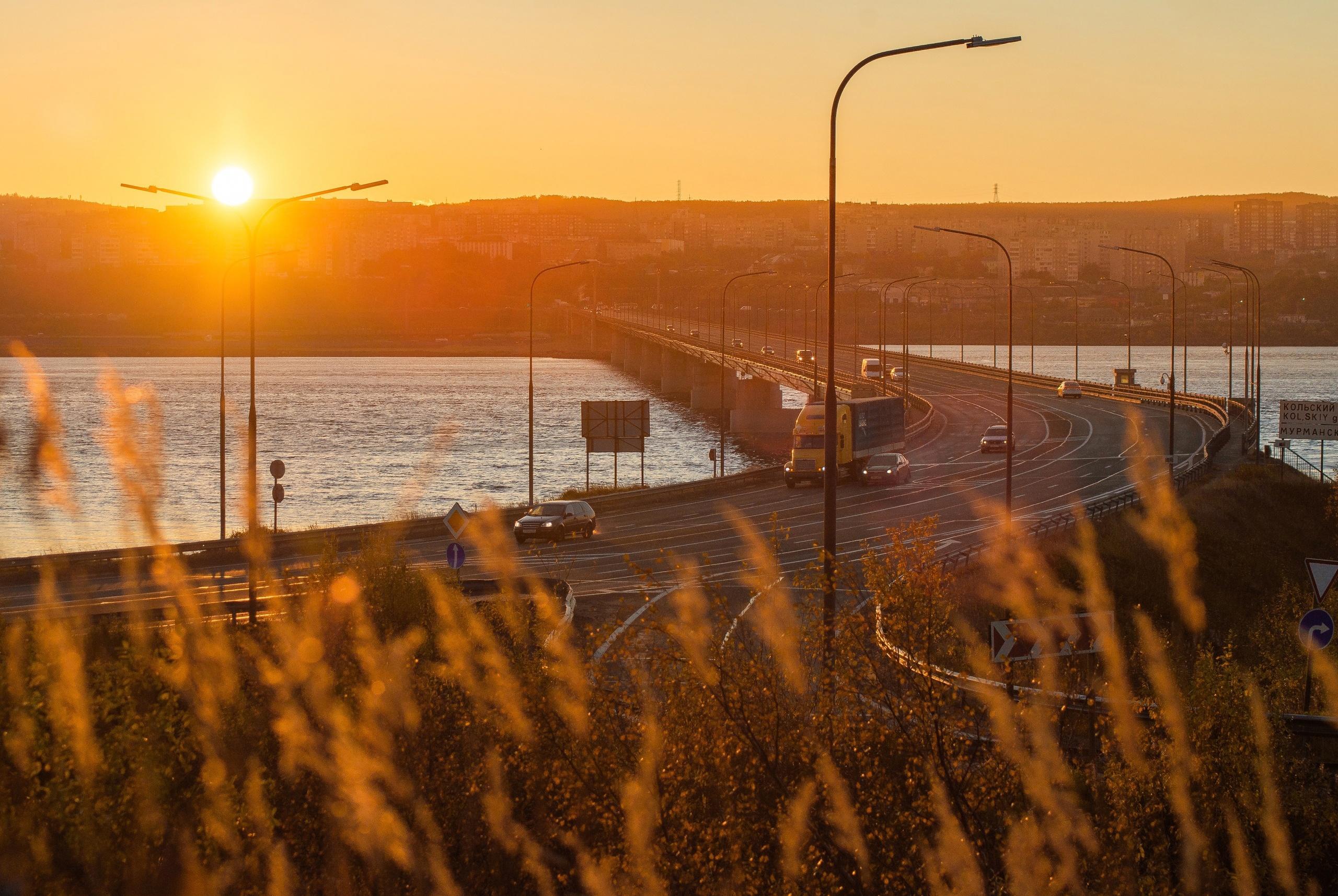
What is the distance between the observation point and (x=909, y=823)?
28.2ft

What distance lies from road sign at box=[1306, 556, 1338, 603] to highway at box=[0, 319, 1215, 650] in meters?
4.57

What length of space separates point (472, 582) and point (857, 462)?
26233mm

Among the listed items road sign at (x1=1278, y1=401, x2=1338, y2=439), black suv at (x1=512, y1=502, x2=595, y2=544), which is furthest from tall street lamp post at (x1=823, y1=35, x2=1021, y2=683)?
road sign at (x1=1278, y1=401, x2=1338, y2=439)

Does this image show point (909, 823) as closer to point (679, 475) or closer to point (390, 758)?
point (390, 758)

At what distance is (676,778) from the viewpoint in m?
8.55

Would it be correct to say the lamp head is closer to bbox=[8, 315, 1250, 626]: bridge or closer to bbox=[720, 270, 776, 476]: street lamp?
bbox=[8, 315, 1250, 626]: bridge

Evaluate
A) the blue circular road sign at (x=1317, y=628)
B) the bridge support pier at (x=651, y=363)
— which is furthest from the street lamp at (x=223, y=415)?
the bridge support pier at (x=651, y=363)

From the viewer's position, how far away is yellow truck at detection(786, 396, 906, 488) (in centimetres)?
4438

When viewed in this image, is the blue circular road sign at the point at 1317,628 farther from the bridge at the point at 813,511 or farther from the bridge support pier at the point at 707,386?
the bridge support pier at the point at 707,386

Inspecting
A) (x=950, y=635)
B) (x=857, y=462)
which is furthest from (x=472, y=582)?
(x=857, y=462)

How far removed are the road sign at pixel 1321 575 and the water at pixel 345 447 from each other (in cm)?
3379

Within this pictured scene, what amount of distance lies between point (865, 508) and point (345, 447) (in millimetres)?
41870

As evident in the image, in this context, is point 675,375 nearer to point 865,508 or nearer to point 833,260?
point 865,508

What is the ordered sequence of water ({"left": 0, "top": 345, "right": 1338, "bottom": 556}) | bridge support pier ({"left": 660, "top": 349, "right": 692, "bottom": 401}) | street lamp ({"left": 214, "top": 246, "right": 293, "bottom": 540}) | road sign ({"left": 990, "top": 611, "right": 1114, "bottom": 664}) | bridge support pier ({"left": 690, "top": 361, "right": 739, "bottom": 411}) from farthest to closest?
bridge support pier ({"left": 660, "top": 349, "right": 692, "bottom": 401}) < bridge support pier ({"left": 690, "top": 361, "right": 739, "bottom": 411}) < water ({"left": 0, "top": 345, "right": 1338, "bottom": 556}) < street lamp ({"left": 214, "top": 246, "right": 293, "bottom": 540}) < road sign ({"left": 990, "top": 611, "right": 1114, "bottom": 664})
